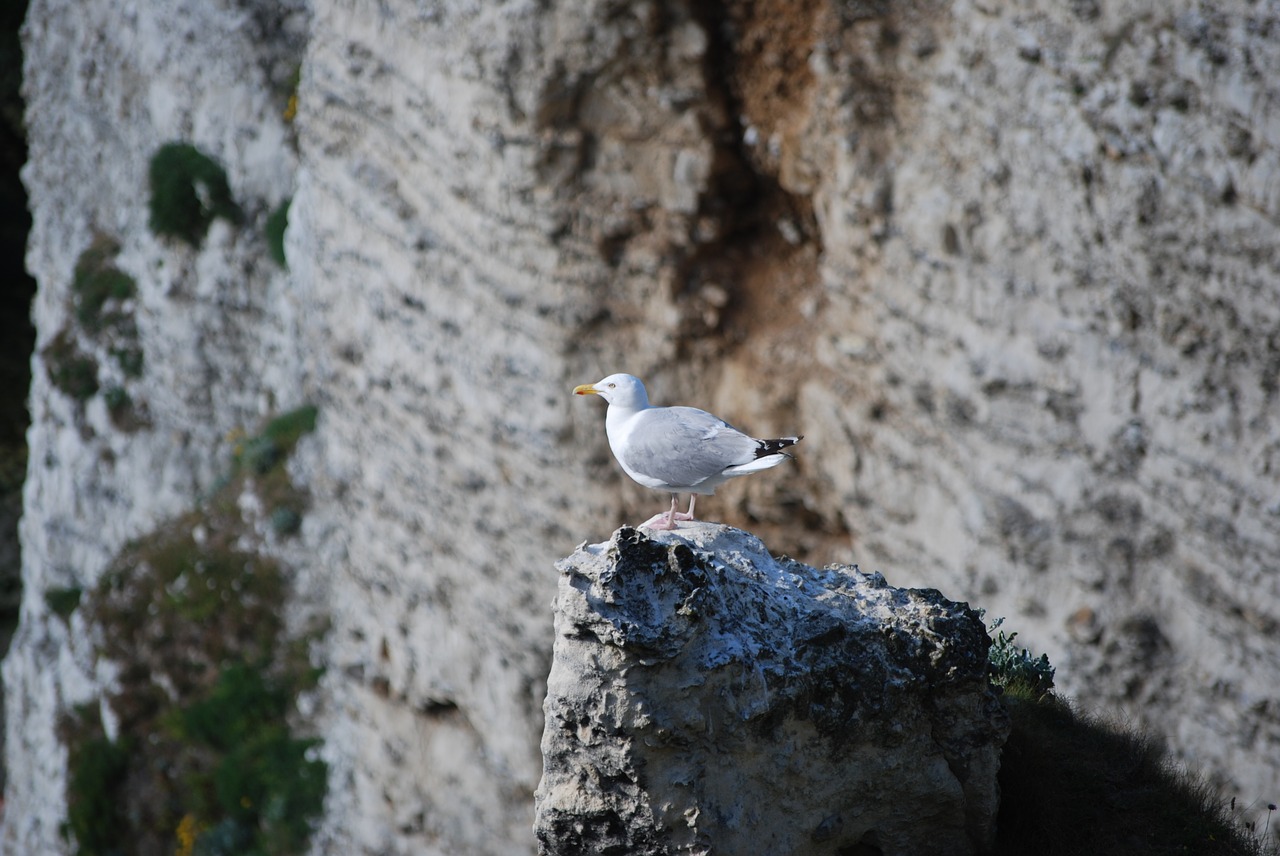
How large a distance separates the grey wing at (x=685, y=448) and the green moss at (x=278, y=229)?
10.5 metres

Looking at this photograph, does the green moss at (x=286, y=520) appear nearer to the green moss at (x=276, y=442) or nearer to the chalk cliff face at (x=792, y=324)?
the chalk cliff face at (x=792, y=324)

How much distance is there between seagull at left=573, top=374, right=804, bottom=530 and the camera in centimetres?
505

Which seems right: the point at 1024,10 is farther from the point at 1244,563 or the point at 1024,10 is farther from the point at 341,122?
the point at 341,122

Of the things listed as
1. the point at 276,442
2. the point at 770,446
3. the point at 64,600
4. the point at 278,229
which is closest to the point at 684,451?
the point at 770,446

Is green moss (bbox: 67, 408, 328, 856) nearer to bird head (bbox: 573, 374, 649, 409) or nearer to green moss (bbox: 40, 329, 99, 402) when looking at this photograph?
green moss (bbox: 40, 329, 99, 402)

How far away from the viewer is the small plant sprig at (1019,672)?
5.90 meters

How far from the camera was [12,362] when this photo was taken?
23.3m

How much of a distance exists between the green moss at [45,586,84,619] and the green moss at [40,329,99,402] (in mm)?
3099

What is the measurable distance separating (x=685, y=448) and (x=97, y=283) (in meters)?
14.9

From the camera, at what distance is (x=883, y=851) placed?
466cm

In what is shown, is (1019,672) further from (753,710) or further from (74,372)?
(74,372)

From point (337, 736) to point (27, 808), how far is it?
272 inches

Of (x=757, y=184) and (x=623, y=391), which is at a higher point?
(x=757, y=184)

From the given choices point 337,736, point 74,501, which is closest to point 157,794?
point 337,736
